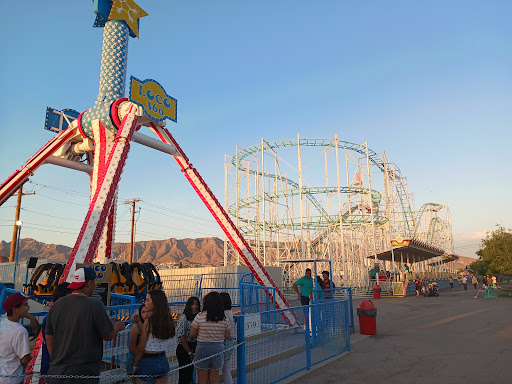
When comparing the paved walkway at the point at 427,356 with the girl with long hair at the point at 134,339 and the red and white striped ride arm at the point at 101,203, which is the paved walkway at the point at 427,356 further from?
the red and white striped ride arm at the point at 101,203

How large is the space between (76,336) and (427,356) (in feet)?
21.8

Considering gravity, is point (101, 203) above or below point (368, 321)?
above

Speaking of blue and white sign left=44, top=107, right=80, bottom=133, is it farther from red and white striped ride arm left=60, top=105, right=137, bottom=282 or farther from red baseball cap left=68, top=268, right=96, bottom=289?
red baseball cap left=68, top=268, right=96, bottom=289

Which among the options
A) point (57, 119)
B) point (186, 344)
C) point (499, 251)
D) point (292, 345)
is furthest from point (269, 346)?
point (499, 251)

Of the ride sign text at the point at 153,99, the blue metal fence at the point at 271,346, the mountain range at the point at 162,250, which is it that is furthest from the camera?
the mountain range at the point at 162,250

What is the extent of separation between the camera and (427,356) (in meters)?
7.29

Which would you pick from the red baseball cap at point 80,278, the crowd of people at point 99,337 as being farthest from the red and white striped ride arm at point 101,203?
the red baseball cap at point 80,278

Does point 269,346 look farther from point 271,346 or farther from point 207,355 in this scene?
point 207,355

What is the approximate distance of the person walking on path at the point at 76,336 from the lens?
2.95 meters

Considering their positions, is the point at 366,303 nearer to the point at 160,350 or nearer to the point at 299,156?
the point at 160,350

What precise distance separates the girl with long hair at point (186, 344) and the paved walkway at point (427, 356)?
2.05 meters

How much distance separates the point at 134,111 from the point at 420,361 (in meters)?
9.24

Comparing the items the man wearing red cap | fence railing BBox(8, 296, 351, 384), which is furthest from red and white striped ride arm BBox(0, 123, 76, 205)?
the man wearing red cap

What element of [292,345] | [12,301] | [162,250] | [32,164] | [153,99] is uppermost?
[162,250]
